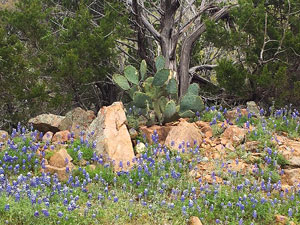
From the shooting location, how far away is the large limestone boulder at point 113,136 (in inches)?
264

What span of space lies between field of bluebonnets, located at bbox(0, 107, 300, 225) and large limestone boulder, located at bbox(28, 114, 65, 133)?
1.12 meters

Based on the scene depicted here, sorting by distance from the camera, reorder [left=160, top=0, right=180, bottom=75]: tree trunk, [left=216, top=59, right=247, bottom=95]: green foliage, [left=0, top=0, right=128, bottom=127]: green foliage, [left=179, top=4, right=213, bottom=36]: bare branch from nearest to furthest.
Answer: [left=216, top=59, right=247, bottom=95]: green foliage → [left=0, top=0, right=128, bottom=127]: green foliage → [left=160, top=0, right=180, bottom=75]: tree trunk → [left=179, top=4, right=213, bottom=36]: bare branch

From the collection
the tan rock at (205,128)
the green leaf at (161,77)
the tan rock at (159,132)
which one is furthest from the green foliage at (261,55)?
the tan rock at (159,132)

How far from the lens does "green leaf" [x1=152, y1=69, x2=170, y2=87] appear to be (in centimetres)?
802

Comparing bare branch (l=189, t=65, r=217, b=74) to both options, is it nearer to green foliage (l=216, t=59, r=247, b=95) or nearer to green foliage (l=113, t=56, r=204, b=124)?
green foliage (l=216, t=59, r=247, b=95)

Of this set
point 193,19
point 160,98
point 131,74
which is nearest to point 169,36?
point 193,19

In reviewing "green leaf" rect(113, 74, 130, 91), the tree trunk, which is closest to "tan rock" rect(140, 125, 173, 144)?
"green leaf" rect(113, 74, 130, 91)

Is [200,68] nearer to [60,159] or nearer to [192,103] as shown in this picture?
[192,103]

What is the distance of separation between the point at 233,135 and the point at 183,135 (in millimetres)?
769

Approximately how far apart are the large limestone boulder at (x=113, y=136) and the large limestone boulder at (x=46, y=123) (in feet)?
3.22

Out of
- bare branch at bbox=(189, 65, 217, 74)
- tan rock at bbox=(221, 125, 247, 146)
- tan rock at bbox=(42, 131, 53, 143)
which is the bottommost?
tan rock at bbox=(221, 125, 247, 146)

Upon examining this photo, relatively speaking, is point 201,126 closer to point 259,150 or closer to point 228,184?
point 259,150

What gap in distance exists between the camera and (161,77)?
8.05 metres

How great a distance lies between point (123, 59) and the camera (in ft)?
40.1
